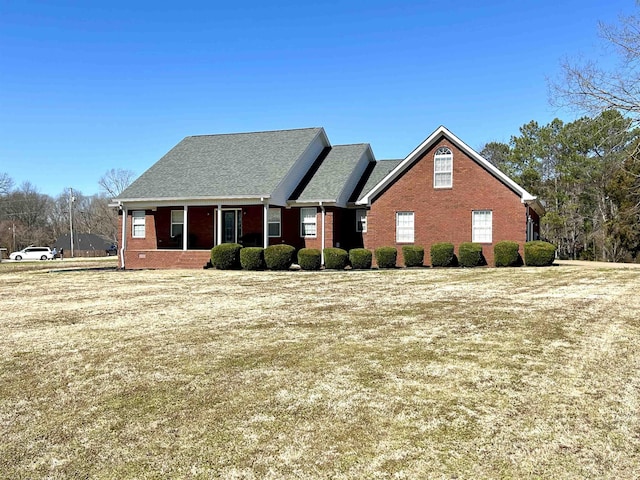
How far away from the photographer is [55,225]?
313ft

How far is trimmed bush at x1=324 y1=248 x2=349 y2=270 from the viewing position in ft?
74.5

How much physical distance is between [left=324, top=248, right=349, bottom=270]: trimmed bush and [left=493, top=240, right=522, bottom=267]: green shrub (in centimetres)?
637

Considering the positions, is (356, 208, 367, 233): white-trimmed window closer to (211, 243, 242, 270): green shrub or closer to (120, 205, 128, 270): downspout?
(211, 243, 242, 270): green shrub

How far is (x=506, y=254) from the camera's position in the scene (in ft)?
72.2

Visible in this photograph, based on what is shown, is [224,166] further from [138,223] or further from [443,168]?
[443,168]

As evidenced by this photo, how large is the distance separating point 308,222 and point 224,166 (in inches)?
224

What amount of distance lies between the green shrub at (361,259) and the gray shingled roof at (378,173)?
492cm

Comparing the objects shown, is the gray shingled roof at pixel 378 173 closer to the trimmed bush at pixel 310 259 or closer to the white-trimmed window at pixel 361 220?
the white-trimmed window at pixel 361 220

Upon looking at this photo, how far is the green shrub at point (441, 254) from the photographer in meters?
22.7

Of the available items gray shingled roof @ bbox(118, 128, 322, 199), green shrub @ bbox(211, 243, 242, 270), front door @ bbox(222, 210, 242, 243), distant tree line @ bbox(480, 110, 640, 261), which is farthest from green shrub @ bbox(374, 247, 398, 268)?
distant tree line @ bbox(480, 110, 640, 261)

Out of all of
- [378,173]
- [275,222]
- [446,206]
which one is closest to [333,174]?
[378,173]

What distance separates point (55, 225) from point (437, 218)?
8902cm

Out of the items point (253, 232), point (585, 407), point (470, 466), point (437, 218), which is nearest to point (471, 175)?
point (437, 218)

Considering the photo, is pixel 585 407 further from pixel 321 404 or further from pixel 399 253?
pixel 399 253
